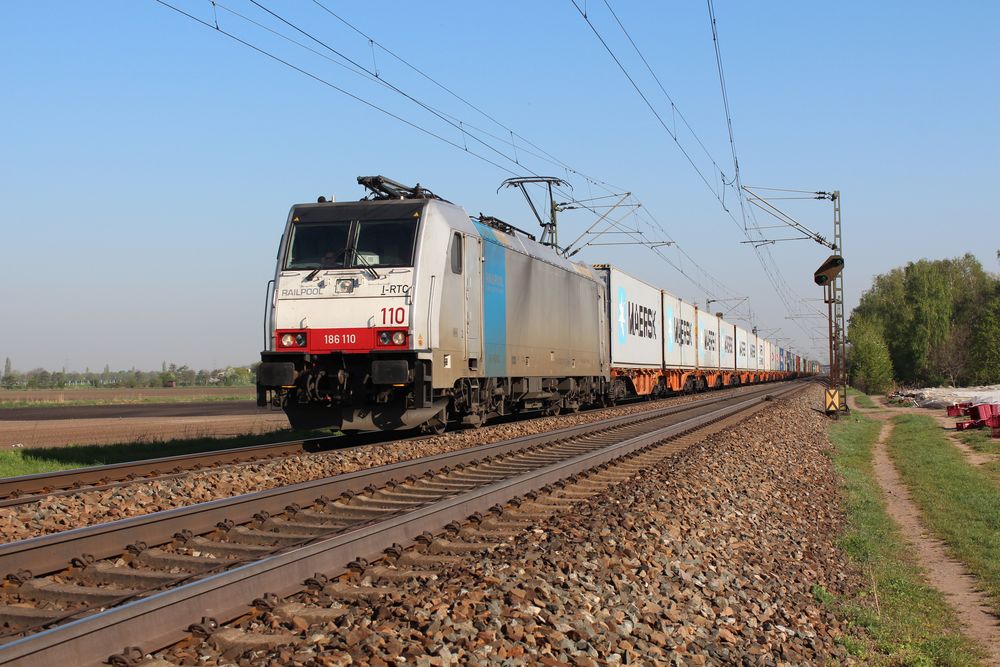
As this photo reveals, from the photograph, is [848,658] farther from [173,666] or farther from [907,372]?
[907,372]

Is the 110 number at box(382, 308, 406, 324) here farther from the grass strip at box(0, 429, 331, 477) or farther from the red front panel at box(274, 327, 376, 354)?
the grass strip at box(0, 429, 331, 477)

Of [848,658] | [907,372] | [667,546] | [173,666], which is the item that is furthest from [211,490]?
[907,372]

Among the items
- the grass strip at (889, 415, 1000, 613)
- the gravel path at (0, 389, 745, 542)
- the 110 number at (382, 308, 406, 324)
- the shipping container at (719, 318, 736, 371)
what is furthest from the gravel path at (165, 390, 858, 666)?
the shipping container at (719, 318, 736, 371)

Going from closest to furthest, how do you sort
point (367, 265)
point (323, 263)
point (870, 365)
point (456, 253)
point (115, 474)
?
point (115, 474)
point (367, 265)
point (323, 263)
point (456, 253)
point (870, 365)

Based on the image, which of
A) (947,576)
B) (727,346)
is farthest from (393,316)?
(727,346)

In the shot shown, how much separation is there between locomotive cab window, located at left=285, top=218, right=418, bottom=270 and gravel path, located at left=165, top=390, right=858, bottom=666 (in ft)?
19.6

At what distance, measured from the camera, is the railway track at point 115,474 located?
915 cm

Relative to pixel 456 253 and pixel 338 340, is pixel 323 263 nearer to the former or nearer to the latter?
pixel 338 340

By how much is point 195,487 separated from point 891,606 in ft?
21.8

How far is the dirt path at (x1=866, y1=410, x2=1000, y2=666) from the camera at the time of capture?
6.17 m

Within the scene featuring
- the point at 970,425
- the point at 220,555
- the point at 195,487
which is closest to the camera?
the point at 220,555

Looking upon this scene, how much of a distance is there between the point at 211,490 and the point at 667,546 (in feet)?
16.5

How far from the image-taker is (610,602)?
5117 mm

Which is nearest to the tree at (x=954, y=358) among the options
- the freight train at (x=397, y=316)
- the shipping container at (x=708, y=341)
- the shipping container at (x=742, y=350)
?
the shipping container at (x=742, y=350)
